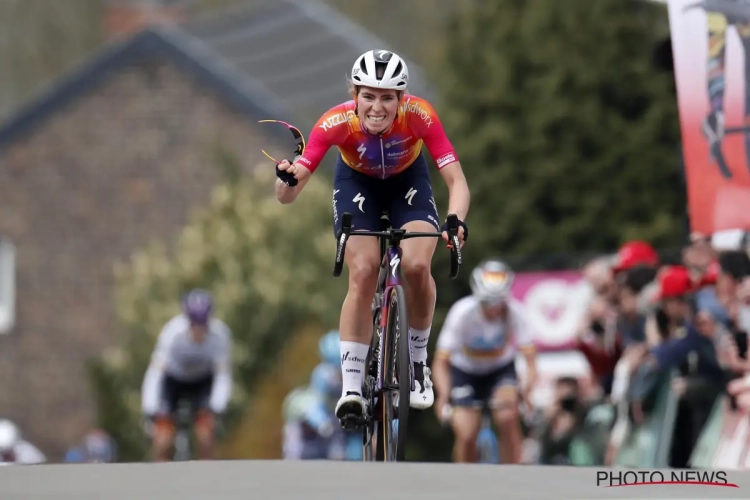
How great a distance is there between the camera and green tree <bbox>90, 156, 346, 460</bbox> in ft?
105

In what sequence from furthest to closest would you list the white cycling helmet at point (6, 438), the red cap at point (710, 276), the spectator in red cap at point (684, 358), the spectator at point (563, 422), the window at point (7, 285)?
the window at point (7, 285) < the white cycling helmet at point (6, 438) < the spectator at point (563, 422) < the red cap at point (710, 276) < the spectator in red cap at point (684, 358)

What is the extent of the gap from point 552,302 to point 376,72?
29.4ft

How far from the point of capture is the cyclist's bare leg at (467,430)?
1557 centimetres

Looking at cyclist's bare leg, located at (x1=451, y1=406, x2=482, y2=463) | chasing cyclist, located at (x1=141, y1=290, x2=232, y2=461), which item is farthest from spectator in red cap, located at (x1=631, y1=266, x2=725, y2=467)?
chasing cyclist, located at (x1=141, y1=290, x2=232, y2=461)

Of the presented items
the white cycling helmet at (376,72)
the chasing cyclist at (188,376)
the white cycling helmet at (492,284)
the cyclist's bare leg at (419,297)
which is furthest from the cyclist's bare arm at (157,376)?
the white cycling helmet at (376,72)

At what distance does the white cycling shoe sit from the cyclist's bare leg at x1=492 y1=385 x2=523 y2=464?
5.31m

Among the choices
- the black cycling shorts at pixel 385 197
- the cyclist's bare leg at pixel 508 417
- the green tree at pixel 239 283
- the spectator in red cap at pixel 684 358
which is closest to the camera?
the black cycling shorts at pixel 385 197

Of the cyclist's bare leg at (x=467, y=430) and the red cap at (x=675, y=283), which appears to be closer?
the red cap at (x=675, y=283)

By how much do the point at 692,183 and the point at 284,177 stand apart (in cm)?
383

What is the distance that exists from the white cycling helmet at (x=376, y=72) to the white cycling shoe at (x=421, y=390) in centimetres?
159

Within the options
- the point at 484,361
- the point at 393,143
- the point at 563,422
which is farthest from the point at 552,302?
the point at 393,143

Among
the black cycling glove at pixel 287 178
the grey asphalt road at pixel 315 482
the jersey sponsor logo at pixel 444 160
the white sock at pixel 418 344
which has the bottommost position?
the grey asphalt road at pixel 315 482

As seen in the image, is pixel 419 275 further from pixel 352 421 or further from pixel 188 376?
pixel 188 376

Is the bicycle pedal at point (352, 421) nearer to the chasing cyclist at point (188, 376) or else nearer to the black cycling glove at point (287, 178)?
the black cycling glove at point (287, 178)
